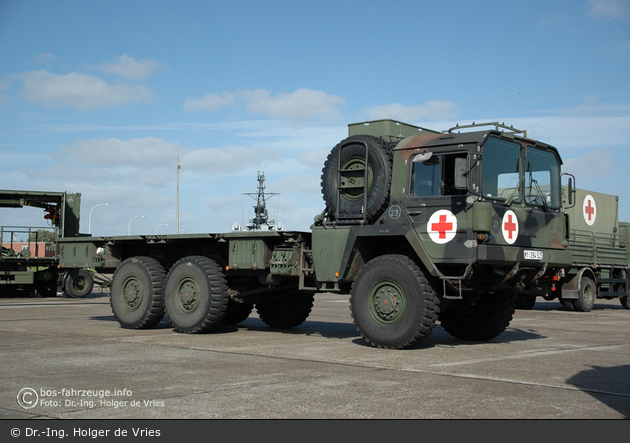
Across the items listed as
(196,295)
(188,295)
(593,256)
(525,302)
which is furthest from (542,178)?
(593,256)

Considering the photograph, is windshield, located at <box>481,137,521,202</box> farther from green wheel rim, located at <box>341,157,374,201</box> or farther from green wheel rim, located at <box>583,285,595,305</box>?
green wheel rim, located at <box>583,285,595,305</box>

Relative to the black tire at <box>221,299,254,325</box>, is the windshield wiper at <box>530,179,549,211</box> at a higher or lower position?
higher

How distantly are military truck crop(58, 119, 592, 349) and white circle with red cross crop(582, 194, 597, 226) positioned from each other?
11.8 m

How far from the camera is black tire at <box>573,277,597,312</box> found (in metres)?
19.2

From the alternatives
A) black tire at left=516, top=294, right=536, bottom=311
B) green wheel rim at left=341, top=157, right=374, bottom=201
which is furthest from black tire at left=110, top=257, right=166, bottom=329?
black tire at left=516, top=294, right=536, bottom=311

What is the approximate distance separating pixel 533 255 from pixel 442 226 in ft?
4.92

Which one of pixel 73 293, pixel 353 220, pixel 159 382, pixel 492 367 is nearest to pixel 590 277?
pixel 353 220

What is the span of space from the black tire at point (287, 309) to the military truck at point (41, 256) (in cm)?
1442

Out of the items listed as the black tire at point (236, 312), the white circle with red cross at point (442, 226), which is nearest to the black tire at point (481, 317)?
the white circle with red cross at point (442, 226)

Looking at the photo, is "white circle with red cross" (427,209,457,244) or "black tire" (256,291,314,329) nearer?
"white circle with red cross" (427,209,457,244)

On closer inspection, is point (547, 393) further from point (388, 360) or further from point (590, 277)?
point (590, 277)

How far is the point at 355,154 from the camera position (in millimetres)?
10469

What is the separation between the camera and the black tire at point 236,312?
13.4m
